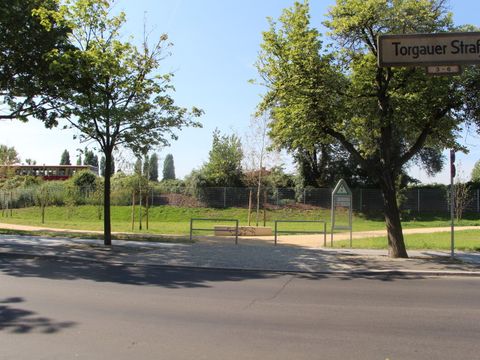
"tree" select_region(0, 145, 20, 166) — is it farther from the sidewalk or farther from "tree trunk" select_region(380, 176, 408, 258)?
"tree trunk" select_region(380, 176, 408, 258)

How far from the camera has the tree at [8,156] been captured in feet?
186

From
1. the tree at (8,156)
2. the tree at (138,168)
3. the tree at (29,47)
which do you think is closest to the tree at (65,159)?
the tree at (8,156)

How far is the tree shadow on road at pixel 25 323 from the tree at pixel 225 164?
3506cm

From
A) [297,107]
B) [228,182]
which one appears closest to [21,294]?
[297,107]

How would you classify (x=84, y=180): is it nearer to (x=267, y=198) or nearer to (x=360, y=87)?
(x=267, y=198)

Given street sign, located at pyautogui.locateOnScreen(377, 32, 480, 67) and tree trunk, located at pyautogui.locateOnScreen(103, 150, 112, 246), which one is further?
tree trunk, located at pyautogui.locateOnScreen(103, 150, 112, 246)

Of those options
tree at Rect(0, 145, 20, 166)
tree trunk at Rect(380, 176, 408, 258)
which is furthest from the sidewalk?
tree at Rect(0, 145, 20, 166)

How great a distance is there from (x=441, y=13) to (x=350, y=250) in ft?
25.5

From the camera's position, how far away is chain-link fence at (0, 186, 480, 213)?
40156mm

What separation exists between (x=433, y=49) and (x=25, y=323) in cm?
907

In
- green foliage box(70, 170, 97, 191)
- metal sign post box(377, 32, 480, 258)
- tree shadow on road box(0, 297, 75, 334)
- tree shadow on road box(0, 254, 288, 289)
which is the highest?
metal sign post box(377, 32, 480, 258)

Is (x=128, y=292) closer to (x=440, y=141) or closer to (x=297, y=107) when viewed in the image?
(x=297, y=107)

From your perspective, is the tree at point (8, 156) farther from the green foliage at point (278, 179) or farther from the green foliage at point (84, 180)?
the green foliage at point (278, 179)

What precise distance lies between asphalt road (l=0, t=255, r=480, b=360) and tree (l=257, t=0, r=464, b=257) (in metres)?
4.81
